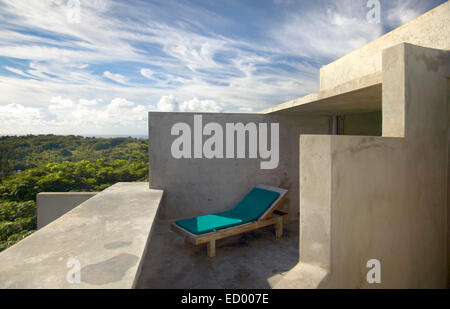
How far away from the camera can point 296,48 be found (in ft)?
23.2

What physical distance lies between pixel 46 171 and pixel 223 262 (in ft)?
41.6

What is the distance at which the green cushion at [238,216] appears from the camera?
467 cm

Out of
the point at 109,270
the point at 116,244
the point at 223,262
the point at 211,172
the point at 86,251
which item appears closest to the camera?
the point at 109,270

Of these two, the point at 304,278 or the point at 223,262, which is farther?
the point at 223,262

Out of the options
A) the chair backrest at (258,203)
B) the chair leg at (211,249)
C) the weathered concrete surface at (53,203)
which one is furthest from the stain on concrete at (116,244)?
the weathered concrete surface at (53,203)

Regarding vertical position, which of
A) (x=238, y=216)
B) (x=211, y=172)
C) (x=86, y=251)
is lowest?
(x=238, y=216)

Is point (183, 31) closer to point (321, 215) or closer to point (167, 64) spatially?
point (167, 64)

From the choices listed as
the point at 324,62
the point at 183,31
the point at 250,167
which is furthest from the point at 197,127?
the point at 324,62

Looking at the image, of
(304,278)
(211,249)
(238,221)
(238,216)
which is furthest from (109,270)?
(238,216)

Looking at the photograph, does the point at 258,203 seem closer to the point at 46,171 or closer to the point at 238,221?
the point at 238,221

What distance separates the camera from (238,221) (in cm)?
498

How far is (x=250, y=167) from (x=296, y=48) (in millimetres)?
3757

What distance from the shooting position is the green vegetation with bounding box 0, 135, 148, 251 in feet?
30.5

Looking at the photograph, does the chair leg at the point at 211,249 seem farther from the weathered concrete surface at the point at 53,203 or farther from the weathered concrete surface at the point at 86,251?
the weathered concrete surface at the point at 53,203
